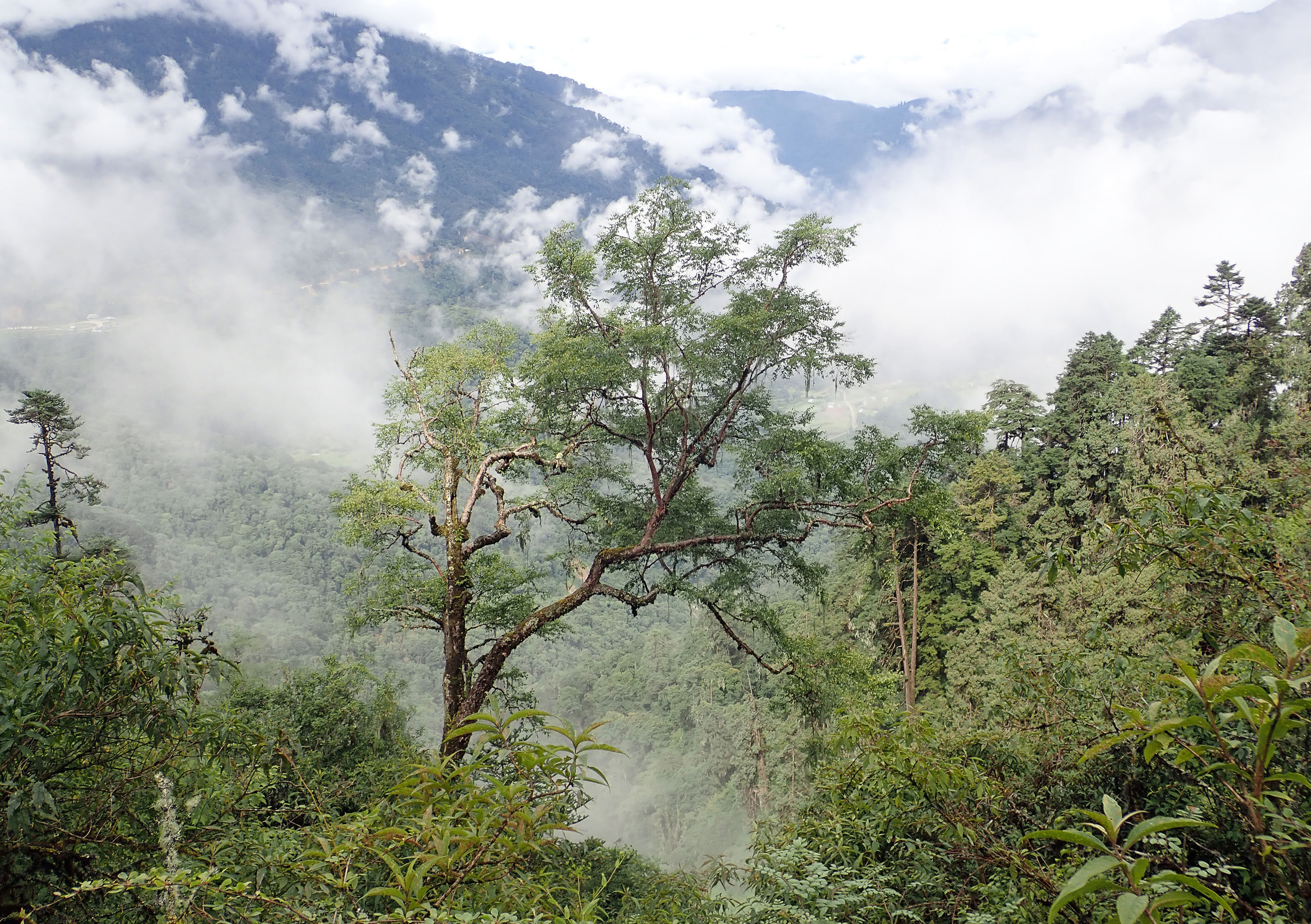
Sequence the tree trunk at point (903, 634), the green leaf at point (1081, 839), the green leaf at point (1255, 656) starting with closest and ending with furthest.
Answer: the green leaf at point (1081, 839)
the green leaf at point (1255, 656)
the tree trunk at point (903, 634)

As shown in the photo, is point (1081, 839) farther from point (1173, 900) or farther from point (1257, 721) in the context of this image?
point (1257, 721)

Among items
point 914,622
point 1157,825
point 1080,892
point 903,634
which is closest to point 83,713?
point 1080,892

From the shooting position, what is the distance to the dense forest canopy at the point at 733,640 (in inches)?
71.3

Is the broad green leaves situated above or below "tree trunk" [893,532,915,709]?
below

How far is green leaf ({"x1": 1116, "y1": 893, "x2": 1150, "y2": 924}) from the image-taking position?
804 millimetres

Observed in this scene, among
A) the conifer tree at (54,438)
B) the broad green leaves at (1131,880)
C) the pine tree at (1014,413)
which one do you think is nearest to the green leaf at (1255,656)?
the broad green leaves at (1131,880)

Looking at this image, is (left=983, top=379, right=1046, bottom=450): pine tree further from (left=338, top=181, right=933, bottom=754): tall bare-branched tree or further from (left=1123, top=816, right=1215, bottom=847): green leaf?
(left=1123, top=816, right=1215, bottom=847): green leaf

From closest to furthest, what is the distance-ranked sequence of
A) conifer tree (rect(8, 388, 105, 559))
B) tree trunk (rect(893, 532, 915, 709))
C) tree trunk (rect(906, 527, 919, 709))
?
1. conifer tree (rect(8, 388, 105, 559))
2. tree trunk (rect(893, 532, 915, 709))
3. tree trunk (rect(906, 527, 919, 709))

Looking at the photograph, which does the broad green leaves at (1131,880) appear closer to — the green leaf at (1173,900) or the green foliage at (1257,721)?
the green leaf at (1173,900)

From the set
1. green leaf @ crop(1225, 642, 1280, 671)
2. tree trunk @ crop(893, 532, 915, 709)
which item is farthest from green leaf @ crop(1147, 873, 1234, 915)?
tree trunk @ crop(893, 532, 915, 709)

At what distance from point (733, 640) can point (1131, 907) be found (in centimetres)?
1070

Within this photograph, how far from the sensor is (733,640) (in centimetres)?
1117

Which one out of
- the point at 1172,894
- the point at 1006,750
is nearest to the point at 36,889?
the point at 1172,894

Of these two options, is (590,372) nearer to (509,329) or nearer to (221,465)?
(509,329)
